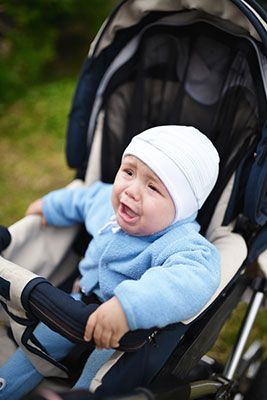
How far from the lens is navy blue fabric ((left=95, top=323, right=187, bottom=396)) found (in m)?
1.28

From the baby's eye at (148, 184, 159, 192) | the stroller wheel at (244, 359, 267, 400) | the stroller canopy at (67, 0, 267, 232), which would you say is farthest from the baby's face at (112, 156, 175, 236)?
the stroller wheel at (244, 359, 267, 400)

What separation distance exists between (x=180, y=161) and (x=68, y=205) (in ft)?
1.73

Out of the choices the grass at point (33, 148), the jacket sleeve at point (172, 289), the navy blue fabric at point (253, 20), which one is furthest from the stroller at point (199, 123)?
the grass at point (33, 148)

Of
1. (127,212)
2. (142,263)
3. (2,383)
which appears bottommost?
(2,383)

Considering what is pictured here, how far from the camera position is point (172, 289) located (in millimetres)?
1246

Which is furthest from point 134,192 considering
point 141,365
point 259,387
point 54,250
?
point 259,387

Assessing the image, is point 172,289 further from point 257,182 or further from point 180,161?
point 257,182

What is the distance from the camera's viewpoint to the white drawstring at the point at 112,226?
1.55m

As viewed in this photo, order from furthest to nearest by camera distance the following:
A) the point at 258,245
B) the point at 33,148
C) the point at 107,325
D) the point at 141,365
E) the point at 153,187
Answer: the point at 33,148, the point at 258,245, the point at 153,187, the point at 141,365, the point at 107,325

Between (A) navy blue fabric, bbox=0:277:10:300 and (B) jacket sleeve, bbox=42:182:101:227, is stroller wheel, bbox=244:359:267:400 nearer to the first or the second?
(B) jacket sleeve, bbox=42:182:101:227

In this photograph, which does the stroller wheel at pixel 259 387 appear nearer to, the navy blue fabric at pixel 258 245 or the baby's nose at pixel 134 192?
the navy blue fabric at pixel 258 245

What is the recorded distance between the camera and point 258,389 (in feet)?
5.62

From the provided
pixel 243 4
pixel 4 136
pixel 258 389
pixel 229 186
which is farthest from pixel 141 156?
pixel 4 136

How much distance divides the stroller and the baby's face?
218 mm
